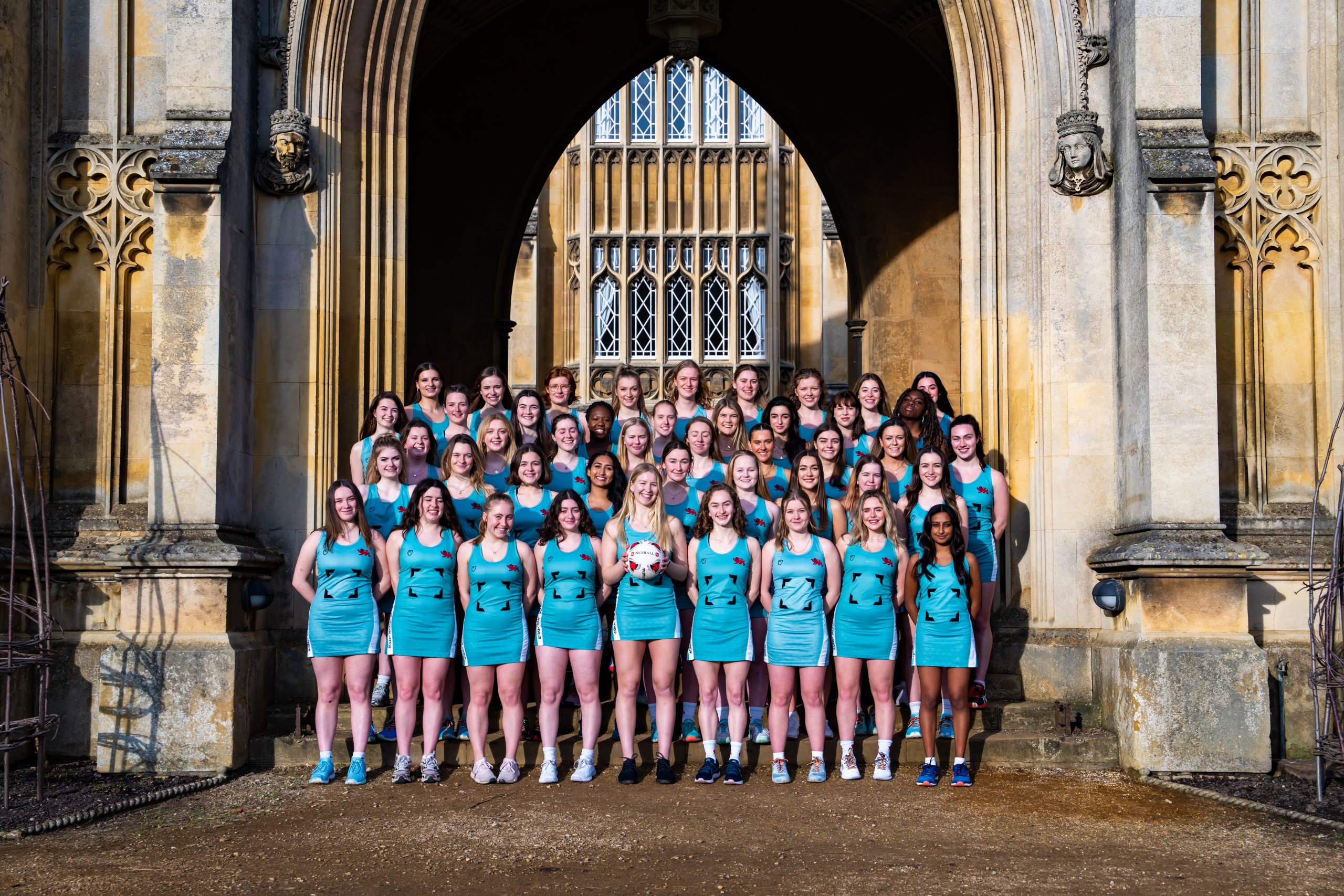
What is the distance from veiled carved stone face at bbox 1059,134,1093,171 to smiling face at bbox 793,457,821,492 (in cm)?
259

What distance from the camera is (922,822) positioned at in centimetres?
588

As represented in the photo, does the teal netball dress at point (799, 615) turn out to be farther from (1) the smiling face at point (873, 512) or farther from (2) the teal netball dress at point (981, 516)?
(2) the teal netball dress at point (981, 516)

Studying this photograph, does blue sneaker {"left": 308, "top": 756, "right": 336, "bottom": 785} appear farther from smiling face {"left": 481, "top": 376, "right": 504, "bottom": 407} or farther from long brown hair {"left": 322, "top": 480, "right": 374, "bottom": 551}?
smiling face {"left": 481, "top": 376, "right": 504, "bottom": 407}

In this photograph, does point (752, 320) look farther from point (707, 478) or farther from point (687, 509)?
point (687, 509)

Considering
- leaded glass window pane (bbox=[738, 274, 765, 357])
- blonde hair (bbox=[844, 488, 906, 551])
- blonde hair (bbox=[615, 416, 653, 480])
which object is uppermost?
leaded glass window pane (bbox=[738, 274, 765, 357])

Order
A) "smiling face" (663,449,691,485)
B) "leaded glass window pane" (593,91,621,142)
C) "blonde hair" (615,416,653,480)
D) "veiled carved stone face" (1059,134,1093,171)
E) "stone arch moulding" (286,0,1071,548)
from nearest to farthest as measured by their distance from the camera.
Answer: "smiling face" (663,449,691,485) < "blonde hair" (615,416,653,480) < "veiled carved stone face" (1059,134,1093,171) < "stone arch moulding" (286,0,1071,548) < "leaded glass window pane" (593,91,621,142)

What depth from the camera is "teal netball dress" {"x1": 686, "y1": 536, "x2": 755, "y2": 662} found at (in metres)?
6.86

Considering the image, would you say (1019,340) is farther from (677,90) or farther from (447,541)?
(677,90)

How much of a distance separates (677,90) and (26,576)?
21.8 m

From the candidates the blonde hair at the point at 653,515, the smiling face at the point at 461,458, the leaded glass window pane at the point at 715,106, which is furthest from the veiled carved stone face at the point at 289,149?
the leaded glass window pane at the point at 715,106

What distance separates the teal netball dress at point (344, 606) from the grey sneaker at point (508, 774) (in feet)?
2.89

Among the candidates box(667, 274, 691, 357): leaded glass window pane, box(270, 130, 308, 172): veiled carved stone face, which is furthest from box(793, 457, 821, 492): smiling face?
box(667, 274, 691, 357): leaded glass window pane

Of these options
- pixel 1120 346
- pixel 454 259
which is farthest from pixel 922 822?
pixel 454 259

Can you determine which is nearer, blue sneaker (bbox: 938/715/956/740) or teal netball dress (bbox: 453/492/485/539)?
blue sneaker (bbox: 938/715/956/740)
